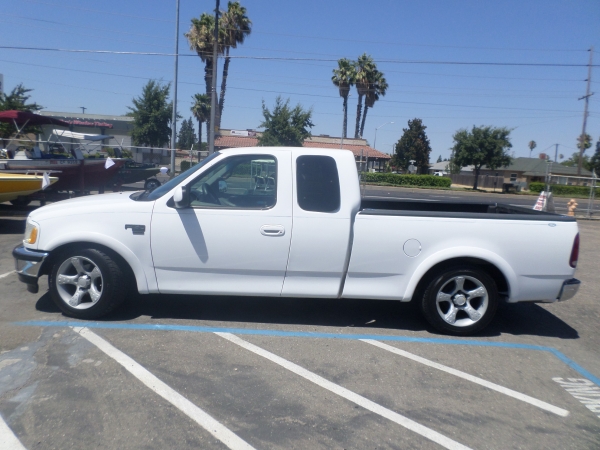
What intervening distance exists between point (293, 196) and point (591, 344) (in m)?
3.59

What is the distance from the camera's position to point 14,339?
16.4ft

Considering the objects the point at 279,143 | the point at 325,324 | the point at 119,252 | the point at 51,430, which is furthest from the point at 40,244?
the point at 279,143

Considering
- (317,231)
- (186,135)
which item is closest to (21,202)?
(317,231)

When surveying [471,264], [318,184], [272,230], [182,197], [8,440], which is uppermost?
[318,184]

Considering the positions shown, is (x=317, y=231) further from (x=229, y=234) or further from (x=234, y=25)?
(x=234, y=25)

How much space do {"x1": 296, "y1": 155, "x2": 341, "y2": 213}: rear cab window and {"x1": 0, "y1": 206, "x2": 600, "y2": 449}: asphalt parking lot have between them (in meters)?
1.34

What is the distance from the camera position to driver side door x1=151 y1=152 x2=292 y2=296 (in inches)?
211

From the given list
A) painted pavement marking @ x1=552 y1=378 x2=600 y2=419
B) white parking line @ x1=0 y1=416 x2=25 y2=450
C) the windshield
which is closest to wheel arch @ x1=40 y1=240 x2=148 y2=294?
the windshield

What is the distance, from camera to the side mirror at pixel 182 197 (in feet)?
17.2

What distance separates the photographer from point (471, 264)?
5574 mm

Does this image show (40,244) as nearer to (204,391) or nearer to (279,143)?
(204,391)

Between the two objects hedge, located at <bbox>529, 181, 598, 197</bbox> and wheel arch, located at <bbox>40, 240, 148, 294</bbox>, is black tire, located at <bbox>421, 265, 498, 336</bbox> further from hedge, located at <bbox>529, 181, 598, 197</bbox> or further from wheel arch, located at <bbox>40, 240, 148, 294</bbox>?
hedge, located at <bbox>529, 181, 598, 197</bbox>

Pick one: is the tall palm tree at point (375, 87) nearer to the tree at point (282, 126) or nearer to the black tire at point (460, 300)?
the tree at point (282, 126)

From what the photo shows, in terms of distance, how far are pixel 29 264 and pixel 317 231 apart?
116 inches
